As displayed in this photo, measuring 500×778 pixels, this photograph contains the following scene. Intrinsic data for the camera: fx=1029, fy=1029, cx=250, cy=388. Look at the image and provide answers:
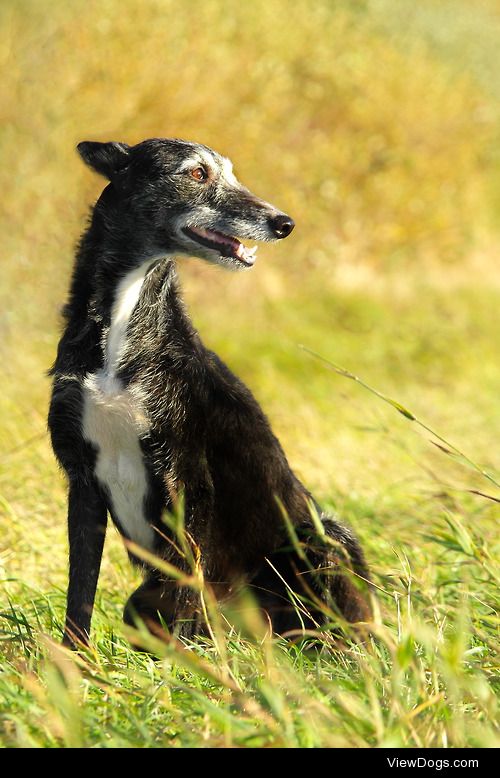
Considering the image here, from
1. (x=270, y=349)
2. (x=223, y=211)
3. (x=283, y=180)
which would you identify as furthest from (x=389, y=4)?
(x=223, y=211)

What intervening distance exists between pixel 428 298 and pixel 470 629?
8.18 meters

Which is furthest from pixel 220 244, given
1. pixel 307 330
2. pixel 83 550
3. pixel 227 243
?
pixel 307 330

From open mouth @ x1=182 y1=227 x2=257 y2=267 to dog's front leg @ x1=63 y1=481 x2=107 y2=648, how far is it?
902 mm

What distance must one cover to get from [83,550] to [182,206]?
1205 mm

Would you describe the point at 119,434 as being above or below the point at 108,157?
below

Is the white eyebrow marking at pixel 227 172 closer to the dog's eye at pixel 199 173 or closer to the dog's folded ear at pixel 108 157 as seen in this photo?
the dog's eye at pixel 199 173

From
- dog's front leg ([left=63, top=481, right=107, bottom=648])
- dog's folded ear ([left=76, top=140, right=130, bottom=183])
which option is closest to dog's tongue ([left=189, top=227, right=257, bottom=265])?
dog's folded ear ([left=76, top=140, right=130, bottom=183])

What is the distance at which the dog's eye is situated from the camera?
357 cm

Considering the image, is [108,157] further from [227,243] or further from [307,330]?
[307,330]

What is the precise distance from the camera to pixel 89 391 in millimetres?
3260

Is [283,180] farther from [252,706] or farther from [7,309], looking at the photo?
[252,706]

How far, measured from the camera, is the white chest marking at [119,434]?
3256 mm

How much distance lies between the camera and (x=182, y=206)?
11.6ft

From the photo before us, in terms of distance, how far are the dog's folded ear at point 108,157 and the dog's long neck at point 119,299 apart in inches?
3.2
